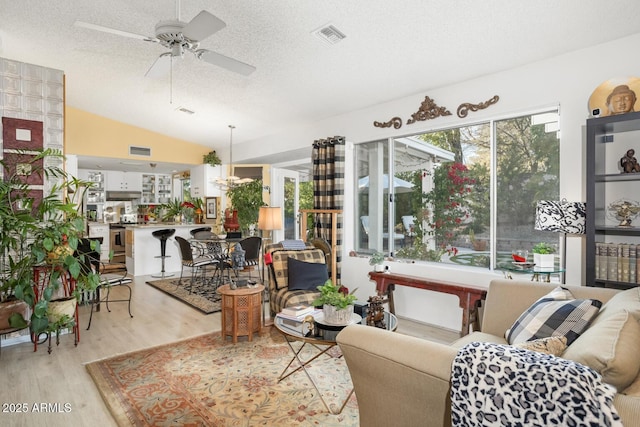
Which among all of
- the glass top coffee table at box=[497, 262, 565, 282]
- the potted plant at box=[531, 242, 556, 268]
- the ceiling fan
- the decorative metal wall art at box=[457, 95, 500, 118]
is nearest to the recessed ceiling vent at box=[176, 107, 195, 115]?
the ceiling fan

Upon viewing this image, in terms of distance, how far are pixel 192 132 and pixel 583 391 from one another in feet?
25.0

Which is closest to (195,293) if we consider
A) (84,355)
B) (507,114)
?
(84,355)

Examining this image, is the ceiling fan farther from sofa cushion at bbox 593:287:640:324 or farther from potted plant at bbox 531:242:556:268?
potted plant at bbox 531:242:556:268

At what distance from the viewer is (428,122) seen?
169 inches

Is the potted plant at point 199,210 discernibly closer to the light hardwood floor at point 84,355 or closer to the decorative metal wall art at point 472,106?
the light hardwood floor at point 84,355

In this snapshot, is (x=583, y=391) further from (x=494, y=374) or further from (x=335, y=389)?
(x=335, y=389)

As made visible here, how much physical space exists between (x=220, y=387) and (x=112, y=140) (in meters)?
6.31

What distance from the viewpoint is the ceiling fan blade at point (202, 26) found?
2377 millimetres

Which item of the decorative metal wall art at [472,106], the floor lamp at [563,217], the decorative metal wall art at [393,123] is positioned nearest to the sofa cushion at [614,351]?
the floor lamp at [563,217]

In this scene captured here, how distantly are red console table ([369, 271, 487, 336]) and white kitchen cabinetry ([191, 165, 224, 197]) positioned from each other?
5327 millimetres

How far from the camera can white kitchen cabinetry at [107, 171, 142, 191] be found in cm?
980

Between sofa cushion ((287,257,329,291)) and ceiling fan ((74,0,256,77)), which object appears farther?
sofa cushion ((287,257,329,291))

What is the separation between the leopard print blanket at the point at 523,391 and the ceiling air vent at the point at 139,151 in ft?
25.5

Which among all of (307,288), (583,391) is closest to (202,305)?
(307,288)
